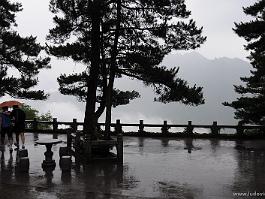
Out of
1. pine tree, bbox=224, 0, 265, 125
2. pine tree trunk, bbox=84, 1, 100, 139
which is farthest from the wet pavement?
pine tree, bbox=224, 0, 265, 125

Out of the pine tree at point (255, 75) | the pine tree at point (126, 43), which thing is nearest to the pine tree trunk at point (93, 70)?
the pine tree at point (126, 43)

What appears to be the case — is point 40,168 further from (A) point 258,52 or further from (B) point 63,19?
(A) point 258,52

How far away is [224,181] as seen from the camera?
11078mm

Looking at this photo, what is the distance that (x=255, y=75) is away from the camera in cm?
2478

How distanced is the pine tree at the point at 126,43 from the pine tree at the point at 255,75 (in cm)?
476

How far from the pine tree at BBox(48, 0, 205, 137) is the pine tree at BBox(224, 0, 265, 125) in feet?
15.6

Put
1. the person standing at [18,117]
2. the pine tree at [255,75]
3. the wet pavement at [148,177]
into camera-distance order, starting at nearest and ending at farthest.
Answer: the wet pavement at [148,177] < the person standing at [18,117] < the pine tree at [255,75]

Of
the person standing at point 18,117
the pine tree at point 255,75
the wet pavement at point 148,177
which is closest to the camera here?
the wet pavement at point 148,177

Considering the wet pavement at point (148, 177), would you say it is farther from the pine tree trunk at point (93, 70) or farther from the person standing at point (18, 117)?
the pine tree trunk at point (93, 70)

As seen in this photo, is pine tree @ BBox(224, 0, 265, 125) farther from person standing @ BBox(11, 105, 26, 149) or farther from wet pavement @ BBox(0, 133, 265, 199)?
person standing @ BBox(11, 105, 26, 149)

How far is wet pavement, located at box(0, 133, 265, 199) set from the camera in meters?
9.57

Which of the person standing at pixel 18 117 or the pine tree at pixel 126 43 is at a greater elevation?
the pine tree at pixel 126 43

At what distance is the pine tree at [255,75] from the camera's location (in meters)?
23.3

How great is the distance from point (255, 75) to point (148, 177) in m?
15.6
